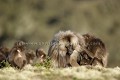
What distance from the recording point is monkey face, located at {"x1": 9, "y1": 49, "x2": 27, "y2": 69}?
89.0ft

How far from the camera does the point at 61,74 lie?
23.8 m

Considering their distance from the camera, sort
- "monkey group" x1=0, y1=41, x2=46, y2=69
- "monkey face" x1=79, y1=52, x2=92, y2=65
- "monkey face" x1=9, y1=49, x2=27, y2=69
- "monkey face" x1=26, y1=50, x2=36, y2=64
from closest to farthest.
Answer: "monkey face" x1=79, y1=52, x2=92, y2=65
"monkey face" x1=9, y1=49, x2=27, y2=69
"monkey group" x1=0, y1=41, x2=46, y2=69
"monkey face" x1=26, y1=50, x2=36, y2=64

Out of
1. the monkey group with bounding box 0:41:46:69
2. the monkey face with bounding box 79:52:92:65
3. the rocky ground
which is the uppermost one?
the monkey group with bounding box 0:41:46:69

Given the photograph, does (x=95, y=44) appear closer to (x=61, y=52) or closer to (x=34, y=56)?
(x=61, y=52)

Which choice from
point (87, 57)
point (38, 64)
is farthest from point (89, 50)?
point (38, 64)

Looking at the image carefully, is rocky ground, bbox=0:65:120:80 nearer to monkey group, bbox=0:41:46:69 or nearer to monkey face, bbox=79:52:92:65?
monkey face, bbox=79:52:92:65

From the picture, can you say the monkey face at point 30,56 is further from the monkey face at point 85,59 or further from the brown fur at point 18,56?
the monkey face at point 85,59

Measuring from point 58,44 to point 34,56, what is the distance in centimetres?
358

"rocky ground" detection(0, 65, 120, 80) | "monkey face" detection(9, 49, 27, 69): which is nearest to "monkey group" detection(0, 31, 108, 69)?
"monkey face" detection(9, 49, 27, 69)

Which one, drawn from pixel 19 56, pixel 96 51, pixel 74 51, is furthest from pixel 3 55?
pixel 96 51

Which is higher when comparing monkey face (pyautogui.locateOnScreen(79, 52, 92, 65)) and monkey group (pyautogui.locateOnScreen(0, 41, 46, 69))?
monkey group (pyautogui.locateOnScreen(0, 41, 46, 69))

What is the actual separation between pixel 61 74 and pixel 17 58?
170 inches

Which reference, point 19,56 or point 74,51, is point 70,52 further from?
point 19,56

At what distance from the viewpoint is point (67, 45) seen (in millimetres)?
26750
